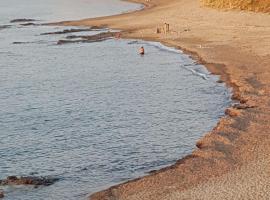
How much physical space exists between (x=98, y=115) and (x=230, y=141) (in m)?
8.20

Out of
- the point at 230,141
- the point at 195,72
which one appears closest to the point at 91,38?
the point at 195,72

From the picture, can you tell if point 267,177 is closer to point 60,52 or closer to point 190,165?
point 190,165

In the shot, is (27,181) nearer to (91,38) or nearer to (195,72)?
(195,72)

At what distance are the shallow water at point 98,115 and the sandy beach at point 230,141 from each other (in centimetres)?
95

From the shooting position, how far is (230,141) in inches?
856

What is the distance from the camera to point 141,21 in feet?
228

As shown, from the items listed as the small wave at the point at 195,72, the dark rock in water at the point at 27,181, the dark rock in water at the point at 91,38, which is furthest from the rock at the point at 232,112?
the dark rock in water at the point at 91,38

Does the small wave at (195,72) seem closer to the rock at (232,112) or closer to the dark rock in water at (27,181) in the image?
the rock at (232,112)

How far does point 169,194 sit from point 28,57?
33.9 metres

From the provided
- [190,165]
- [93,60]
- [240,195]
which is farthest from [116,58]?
[240,195]

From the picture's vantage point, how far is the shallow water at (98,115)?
20.8m

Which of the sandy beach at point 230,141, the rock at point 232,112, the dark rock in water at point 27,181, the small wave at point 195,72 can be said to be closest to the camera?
the sandy beach at point 230,141

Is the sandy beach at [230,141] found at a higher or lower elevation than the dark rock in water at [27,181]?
higher

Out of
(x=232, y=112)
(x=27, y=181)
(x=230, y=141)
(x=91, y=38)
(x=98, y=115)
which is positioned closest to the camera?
(x=27, y=181)
